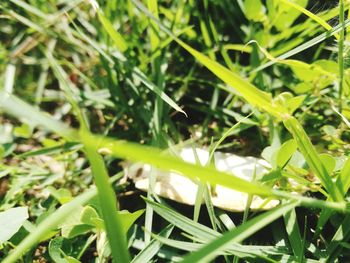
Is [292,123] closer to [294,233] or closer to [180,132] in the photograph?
[294,233]

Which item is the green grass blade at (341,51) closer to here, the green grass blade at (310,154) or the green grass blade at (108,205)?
the green grass blade at (310,154)

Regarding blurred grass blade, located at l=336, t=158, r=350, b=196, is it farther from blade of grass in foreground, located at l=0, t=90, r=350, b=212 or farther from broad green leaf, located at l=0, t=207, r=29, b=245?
broad green leaf, located at l=0, t=207, r=29, b=245

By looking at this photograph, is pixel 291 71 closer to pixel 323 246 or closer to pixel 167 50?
pixel 167 50

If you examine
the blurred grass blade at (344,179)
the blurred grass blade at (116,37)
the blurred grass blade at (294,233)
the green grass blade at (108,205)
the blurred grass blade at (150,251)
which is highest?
the blurred grass blade at (116,37)

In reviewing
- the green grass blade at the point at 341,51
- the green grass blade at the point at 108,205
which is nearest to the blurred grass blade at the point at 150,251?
the green grass blade at the point at 108,205

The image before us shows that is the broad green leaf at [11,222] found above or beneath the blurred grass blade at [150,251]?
above

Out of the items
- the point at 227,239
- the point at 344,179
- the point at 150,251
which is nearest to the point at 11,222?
the point at 150,251

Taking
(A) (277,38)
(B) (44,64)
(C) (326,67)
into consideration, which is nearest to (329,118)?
(C) (326,67)

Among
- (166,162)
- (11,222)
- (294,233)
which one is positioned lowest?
(294,233)
